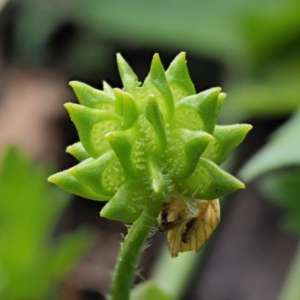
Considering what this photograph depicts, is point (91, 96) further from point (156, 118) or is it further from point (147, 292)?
point (147, 292)

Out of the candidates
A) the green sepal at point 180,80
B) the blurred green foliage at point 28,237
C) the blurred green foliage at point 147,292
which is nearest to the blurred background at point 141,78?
the blurred green foliage at point 28,237

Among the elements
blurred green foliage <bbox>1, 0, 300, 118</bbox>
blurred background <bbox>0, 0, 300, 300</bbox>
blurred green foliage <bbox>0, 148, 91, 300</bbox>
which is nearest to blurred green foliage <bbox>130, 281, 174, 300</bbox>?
blurred background <bbox>0, 0, 300, 300</bbox>

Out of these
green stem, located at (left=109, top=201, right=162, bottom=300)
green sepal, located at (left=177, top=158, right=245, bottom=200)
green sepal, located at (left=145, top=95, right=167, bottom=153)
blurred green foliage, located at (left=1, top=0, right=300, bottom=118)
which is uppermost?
blurred green foliage, located at (left=1, top=0, right=300, bottom=118)

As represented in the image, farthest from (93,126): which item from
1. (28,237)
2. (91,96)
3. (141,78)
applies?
(141,78)

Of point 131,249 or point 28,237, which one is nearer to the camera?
point 131,249

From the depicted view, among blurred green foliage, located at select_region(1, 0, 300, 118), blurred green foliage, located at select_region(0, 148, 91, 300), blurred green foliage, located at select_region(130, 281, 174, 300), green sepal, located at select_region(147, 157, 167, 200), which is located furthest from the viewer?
blurred green foliage, located at select_region(1, 0, 300, 118)

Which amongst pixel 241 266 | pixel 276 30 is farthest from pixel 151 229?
pixel 276 30

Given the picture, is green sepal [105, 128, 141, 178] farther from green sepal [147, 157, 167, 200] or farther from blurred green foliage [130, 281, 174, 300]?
blurred green foliage [130, 281, 174, 300]

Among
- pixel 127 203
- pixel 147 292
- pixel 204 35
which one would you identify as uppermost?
pixel 204 35
